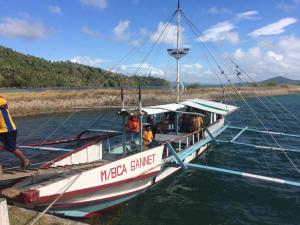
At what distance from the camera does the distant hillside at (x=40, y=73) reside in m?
A: 92.5

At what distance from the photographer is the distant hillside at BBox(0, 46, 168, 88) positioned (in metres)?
92.5

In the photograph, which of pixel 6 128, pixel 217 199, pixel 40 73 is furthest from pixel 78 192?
pixel 40 73

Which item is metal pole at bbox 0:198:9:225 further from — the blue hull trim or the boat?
the blue hull trim

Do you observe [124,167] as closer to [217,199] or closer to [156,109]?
[156,109]

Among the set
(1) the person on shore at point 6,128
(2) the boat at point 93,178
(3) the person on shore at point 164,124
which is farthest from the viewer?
(3) the person on shore at point 164,124

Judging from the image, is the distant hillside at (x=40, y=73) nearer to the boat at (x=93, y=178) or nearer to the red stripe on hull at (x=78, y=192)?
the boat at (x=93, y=178)

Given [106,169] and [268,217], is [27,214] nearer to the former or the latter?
[106,169]

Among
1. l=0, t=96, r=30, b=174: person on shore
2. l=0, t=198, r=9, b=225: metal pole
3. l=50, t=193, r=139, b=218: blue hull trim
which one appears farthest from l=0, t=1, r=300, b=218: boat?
l=0, t=198, r=9, b=225: metal pole

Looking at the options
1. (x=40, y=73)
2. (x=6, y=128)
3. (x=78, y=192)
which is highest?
(x=40, y=73)

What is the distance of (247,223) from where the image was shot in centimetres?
1209

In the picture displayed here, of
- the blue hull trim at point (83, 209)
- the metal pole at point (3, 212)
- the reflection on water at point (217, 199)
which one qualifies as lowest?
the reflection on water at point (217, 199)

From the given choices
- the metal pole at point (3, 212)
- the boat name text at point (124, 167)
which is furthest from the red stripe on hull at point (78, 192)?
the metal pole at point (3, 212)

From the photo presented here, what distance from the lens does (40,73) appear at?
367 feet

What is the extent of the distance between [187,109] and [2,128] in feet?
41.5
